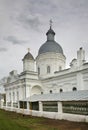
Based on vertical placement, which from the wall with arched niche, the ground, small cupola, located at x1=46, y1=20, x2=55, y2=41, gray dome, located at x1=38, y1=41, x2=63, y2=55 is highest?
small cupola, located at x1=46, y1=20, x2=55, y2=41

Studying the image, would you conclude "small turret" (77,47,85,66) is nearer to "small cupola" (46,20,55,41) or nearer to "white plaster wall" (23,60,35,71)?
"white plaster wall" (23,60,35,71)

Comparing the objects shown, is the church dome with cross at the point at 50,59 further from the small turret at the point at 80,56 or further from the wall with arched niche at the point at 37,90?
the small turret at the point at 80,56

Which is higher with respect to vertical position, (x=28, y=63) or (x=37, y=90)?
(x=28, y=63)

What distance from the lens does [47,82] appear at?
3344cm

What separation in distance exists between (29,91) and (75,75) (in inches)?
372

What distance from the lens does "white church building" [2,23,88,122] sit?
18125 millimetres

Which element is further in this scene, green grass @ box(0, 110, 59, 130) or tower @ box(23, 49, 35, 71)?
tower @ box(23, 49, 35, 71)

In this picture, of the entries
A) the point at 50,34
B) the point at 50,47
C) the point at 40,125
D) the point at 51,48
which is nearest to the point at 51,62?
the point at 51,48

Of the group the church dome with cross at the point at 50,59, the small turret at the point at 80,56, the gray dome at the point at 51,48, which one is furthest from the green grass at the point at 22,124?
the gray dome at the point at 51,48

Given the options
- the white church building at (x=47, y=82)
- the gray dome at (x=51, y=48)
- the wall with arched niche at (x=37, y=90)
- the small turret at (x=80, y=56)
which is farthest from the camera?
the gray dome at (x=51, y=48)

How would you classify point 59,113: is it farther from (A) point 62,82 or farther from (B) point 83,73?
(A) point 62,82

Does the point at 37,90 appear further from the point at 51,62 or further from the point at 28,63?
the point at 51,62

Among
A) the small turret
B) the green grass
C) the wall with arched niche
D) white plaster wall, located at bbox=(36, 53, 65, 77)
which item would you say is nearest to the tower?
white plaster wall, located at bbox=(36, 53, 65, 77)

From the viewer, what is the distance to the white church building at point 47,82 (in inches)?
714
